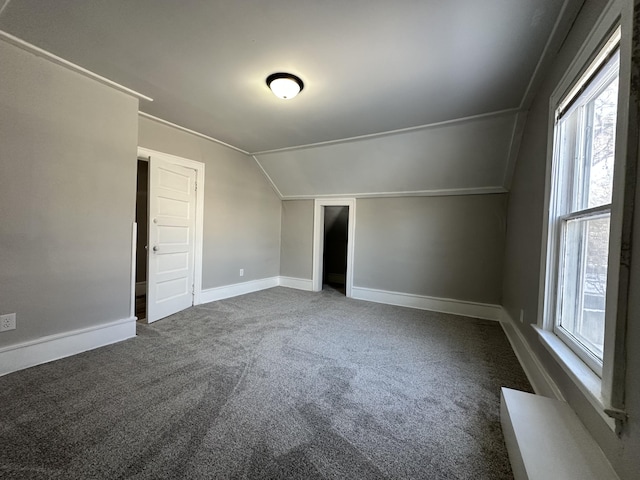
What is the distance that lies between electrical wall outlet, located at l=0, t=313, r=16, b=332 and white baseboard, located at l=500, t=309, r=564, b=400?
381cm

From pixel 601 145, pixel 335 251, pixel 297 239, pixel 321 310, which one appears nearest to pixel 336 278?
pixel 335 251

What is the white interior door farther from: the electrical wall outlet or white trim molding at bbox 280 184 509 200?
white trim molding at bbox 280 184 509 200

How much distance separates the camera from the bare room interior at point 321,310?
1.27 m

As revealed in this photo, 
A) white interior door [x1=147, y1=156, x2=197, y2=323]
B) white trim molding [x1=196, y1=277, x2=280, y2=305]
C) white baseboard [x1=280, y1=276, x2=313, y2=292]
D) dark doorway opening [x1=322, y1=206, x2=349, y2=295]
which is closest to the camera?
white interior door [x1=147, y1=156, x2=197, y2=323]

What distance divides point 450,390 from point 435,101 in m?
2.56

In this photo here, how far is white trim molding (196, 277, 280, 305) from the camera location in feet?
→ 13.3

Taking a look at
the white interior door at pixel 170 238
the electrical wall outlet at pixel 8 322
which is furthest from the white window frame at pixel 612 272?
the white interior door at pixel 170 238

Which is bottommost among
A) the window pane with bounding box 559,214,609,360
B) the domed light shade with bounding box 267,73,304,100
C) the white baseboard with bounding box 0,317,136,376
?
the white baseboard with bounding box 0,317,136,376

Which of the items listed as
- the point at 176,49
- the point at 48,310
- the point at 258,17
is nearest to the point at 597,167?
the point at 258,17

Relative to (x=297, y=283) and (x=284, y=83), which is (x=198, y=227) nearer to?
(x=297, y=283)

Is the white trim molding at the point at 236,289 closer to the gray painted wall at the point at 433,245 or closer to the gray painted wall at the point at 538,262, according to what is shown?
the gray painted wall at the point at 433,245

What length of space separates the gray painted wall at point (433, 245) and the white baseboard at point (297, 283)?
1.00 m

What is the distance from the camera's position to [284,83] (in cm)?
221

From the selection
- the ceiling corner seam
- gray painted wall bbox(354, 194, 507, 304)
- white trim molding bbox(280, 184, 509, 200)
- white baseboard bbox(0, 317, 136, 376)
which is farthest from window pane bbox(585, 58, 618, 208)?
the ceiling corner seam
